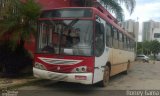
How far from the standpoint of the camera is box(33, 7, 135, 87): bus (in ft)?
34.7

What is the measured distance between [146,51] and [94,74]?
310 ft

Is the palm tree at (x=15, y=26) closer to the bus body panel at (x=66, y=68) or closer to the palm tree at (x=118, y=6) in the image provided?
the bus body panel at (x=66, y=68)

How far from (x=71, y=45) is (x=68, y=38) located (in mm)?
283

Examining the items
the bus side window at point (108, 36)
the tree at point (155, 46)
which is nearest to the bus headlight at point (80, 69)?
the bus side window at point (108, 36)

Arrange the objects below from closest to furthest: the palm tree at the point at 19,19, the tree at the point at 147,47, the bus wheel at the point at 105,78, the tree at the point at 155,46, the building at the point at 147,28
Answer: the bus wheel at the point at 105,78 < the palm tree at the point at 19,19 < the tree at the point at 155,46 < the tree at the point at 147,47 < the building at the point at 147,28

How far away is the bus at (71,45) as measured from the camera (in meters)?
10.6

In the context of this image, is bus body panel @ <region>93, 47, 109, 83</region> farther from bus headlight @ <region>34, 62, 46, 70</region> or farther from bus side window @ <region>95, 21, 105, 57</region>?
bus headlight @ <region>34, 62, 46, 70</region>

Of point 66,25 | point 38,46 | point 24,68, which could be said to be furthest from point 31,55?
point 66,25

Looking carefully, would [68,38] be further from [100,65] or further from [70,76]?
[100,65]

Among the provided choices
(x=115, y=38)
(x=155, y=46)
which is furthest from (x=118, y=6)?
(x=155, y=46)

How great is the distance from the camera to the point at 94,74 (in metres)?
10.7

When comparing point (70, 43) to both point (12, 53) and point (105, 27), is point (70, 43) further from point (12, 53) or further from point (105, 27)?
point (12, 53)

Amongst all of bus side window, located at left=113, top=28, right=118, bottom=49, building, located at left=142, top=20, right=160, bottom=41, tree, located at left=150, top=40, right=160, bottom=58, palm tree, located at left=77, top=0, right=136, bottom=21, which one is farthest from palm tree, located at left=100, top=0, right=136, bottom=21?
building, located at left=142, top=20, right=160, bottom=41

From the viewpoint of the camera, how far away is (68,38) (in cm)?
1090
